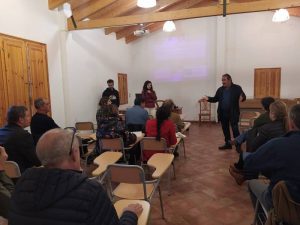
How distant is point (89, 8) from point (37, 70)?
1.93 m

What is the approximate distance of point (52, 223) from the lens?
37.7 inches

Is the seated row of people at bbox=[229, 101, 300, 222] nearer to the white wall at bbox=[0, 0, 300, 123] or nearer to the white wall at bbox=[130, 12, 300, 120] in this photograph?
the white wall at bbox=[0, 0, 300, 123]

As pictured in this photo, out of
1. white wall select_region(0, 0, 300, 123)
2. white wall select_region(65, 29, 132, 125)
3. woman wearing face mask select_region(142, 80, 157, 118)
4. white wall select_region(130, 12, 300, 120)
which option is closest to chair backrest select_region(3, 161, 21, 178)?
white wall select_region(0, 0, 300, 123)

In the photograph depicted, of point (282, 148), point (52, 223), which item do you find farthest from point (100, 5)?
point (52, 223)

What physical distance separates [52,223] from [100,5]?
214 inches

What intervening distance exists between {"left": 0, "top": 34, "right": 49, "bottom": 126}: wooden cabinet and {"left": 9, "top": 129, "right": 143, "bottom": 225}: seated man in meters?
3.40

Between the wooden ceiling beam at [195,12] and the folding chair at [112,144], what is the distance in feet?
9.54

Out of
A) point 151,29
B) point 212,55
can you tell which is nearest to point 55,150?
point 212,55

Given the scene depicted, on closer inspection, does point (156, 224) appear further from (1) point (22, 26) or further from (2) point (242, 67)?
(2) point (242, 67)

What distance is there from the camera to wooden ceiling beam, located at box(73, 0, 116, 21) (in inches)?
219

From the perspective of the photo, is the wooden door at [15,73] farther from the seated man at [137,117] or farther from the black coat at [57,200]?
the black coat at [57,200]

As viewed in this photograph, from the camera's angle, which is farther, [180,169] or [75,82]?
[75,82]

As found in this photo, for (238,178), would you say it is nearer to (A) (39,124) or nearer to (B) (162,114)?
(B) (162,114)

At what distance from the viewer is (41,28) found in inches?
193
